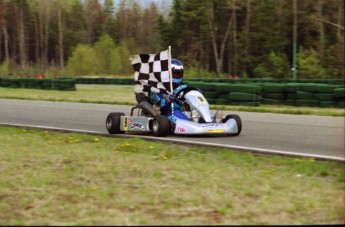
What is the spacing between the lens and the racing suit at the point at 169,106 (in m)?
7.68

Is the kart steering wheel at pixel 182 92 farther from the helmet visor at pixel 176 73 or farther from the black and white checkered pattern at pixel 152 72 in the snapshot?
the helmet visor at pixel 176 73

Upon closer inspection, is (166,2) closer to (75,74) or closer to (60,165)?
(75,74)

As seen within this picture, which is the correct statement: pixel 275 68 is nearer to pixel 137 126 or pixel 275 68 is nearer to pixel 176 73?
pixel 176 73

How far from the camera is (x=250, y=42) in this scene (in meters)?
46.8

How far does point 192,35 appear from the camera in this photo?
51750 millimetres

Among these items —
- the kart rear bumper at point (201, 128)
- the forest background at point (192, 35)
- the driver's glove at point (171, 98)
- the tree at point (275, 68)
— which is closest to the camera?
the kart rear bumper at point (201, 128)

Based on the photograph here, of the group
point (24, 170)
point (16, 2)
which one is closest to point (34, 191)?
point (24, 170)

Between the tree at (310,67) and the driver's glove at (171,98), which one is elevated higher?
the tree at (310,67)

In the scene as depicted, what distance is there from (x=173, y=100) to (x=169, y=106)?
0.13 metres

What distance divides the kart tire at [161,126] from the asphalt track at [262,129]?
120mm

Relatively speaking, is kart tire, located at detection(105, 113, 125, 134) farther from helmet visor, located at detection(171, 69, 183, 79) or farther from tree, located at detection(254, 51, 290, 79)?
tree, located at detection(254, 51, 290, 79)

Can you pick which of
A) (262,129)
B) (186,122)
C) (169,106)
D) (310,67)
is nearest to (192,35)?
(310,67)

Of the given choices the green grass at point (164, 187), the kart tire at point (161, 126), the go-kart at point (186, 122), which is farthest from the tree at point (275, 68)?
the green grass at point (164, 187)

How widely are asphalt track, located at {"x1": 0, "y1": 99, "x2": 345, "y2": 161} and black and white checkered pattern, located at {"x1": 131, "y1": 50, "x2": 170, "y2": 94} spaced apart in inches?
30.6
